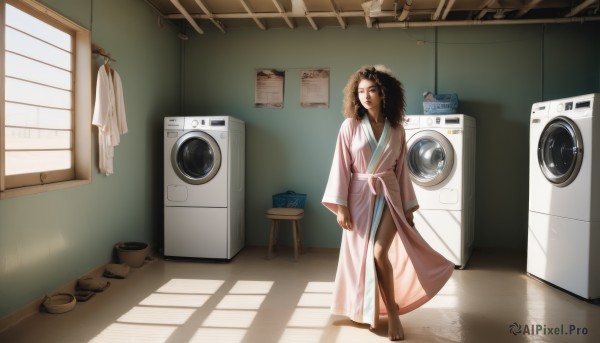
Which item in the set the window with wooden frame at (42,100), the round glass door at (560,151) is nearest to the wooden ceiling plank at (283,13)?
Answer: the window with wooden frame at (42,100)

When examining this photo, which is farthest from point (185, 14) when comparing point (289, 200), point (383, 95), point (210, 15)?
point (383, 95)

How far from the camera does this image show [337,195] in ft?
9.27

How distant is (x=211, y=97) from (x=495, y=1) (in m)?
2.99

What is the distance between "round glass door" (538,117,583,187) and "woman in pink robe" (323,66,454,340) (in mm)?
1425

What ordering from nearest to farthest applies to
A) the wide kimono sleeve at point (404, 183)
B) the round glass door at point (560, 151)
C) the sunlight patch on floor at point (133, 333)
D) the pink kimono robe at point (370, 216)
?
the sunlight patch on floor at point (133, 333)
the pink kimono robe at point (370, 216)
the wide kimono sleeve at point (404, 183)
the round glass door at point (560, 151)

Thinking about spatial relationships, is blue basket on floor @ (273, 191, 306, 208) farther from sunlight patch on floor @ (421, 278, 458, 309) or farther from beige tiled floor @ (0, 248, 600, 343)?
sunlight patch on floor @ (421, 278, 458, 309)

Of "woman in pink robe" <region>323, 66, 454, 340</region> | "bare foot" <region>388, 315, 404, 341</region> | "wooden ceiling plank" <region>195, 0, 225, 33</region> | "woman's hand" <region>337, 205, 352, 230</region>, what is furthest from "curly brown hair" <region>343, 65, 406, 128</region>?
"wooden ceiling plank" <region>195, 0, 225, 33</region>

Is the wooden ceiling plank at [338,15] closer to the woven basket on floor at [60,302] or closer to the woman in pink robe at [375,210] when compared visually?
the woman in pink robe at [375,210]

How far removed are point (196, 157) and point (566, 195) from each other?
3.18 m

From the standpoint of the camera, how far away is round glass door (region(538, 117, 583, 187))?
352 cm

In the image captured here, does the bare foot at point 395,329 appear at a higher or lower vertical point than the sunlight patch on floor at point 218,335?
higher

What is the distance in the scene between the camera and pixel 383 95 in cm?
278

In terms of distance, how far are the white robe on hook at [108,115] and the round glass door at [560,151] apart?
3.39m

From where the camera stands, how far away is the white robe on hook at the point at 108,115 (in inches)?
141
